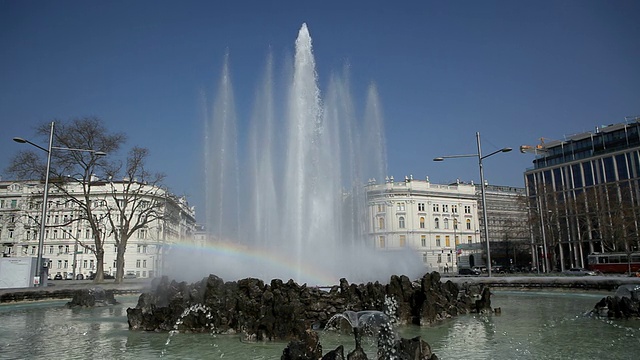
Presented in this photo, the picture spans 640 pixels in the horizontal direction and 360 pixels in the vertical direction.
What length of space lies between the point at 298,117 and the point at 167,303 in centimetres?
1499

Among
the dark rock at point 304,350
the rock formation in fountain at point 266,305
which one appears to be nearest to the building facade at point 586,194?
the rock formation in fountain at point 266,305

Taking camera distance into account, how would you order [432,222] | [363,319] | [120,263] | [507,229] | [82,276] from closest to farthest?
[363,319] < [120,263] < [82,276] < [507,229] < [432,222]

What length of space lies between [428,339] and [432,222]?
95370 millimetres

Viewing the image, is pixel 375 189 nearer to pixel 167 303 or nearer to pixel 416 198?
pixel 167 303

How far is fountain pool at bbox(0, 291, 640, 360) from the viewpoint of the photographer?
10.3m

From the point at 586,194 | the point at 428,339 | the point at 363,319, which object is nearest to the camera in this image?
the point at 428,339

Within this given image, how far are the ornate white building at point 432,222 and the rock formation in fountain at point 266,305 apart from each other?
77.8m

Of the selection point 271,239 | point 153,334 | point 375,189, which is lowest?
point 153,334

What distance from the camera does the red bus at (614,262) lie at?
158ft

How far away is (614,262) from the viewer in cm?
5159

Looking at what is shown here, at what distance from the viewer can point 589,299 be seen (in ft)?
71.2

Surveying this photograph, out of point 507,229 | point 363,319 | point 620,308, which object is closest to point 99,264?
point 363,319

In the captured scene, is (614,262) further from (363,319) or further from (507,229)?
(363,319)

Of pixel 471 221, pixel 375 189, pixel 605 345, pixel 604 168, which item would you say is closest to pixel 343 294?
pixel 605 345
